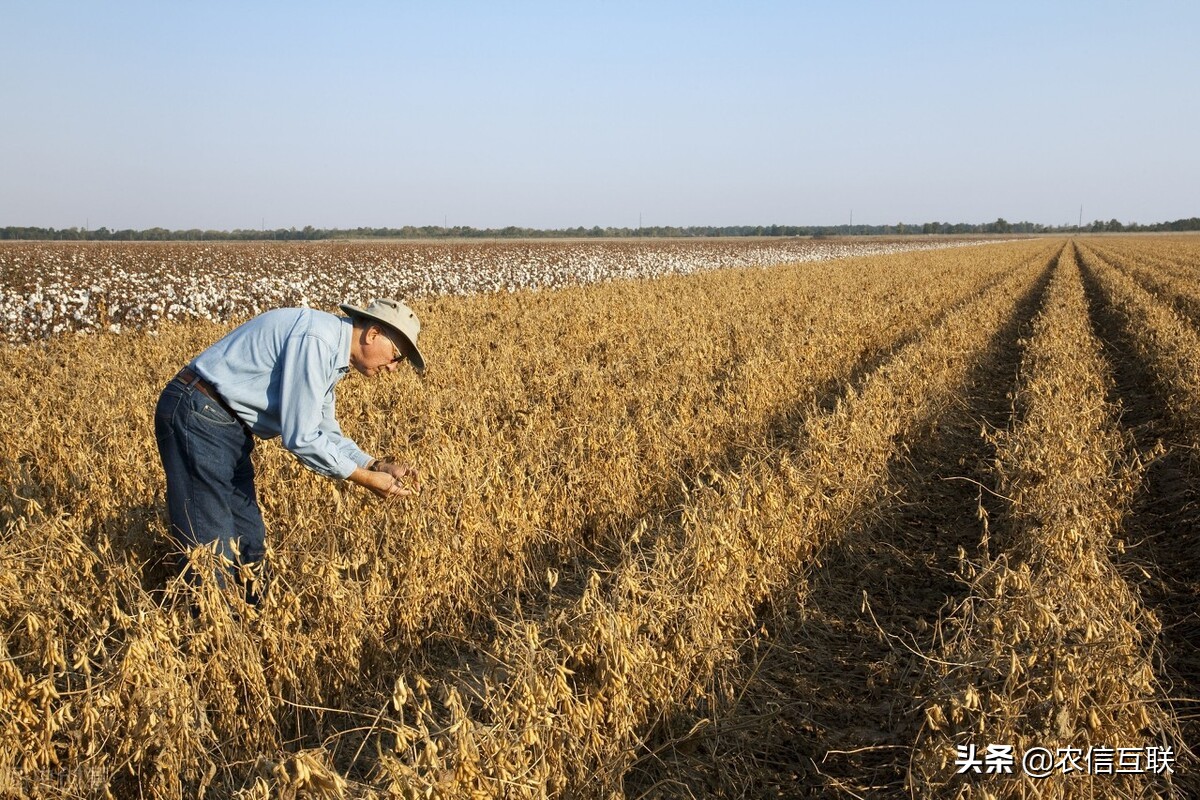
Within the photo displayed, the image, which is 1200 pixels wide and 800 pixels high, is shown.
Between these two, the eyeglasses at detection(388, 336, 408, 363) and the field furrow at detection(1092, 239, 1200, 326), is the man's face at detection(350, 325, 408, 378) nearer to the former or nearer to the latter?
the eyeglasses at detection(388, 336, 408, 363)

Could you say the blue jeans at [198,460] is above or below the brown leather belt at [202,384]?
below

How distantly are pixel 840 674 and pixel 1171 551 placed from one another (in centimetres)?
315

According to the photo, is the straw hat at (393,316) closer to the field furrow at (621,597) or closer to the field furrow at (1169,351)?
the field furrow at (621,597)

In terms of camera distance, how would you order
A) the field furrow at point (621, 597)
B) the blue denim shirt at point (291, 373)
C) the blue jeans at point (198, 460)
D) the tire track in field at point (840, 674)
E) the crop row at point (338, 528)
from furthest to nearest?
the blue jeans at point (198, 460) → the blue denim shirt at point (291, 373) → the tire track in field at point (840, 674) → the crop row at point (338, 528) → the field furrow at point (621, 597)

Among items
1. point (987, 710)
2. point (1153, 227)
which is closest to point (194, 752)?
point (987, 710)

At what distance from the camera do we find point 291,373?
3.51 meters

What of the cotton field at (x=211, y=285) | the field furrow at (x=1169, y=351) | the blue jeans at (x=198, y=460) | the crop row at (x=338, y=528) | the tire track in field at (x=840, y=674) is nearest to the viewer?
the crop row at (x=338, y=528)

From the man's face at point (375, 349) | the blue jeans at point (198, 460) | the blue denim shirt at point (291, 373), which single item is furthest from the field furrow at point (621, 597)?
the man's face at point (375, 349)

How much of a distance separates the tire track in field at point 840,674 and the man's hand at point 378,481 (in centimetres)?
167

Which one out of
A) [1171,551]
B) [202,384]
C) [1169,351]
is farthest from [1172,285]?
[202,384]

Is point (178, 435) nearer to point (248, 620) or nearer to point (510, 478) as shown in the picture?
point (248, 620)

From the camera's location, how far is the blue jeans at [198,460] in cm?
365

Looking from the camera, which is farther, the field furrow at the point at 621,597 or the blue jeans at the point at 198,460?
the blue jeans at the point at 198,460

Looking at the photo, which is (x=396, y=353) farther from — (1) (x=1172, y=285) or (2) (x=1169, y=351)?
(1) (x=1172, y=285)
